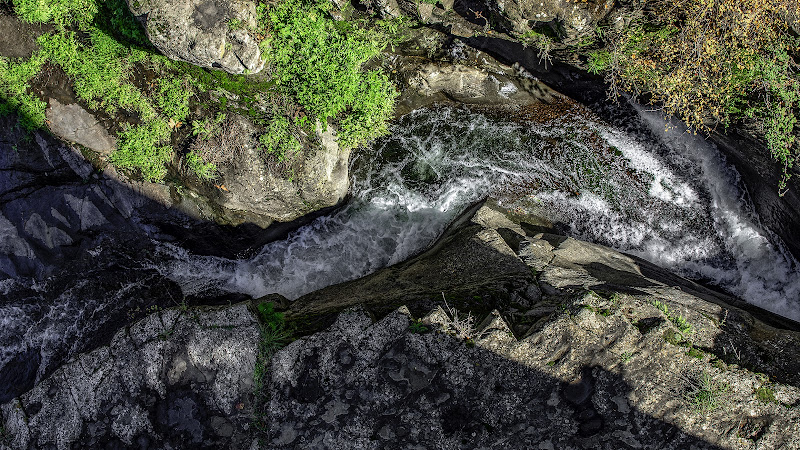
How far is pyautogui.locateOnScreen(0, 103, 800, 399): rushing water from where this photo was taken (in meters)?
8.88

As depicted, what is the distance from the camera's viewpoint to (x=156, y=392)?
219 inches

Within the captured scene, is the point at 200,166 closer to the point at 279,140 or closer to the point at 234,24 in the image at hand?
the point at 279,140

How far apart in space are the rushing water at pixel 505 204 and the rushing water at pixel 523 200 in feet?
0.07

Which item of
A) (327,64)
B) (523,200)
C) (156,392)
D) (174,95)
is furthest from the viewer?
(523,200)

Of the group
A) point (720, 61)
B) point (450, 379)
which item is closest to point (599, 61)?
point (720, 61)

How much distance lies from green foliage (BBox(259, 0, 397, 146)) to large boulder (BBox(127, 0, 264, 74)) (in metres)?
0.34

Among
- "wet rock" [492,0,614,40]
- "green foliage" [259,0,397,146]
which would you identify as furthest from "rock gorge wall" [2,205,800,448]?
"wet rock" [492,0,614,40]

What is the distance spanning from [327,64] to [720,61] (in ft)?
21.8

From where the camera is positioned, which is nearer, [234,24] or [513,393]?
[513,393]

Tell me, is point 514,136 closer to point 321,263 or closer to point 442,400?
point 321,263

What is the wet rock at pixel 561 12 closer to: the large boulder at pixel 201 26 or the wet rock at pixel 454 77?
the wet rock at pixel 454 77

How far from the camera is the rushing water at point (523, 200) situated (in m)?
9.06

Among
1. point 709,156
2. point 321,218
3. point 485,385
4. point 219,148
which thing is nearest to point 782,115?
point 709,156

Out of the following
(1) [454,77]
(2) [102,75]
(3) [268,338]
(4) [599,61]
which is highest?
(4) [599,61]
